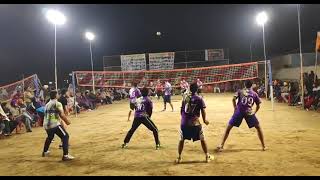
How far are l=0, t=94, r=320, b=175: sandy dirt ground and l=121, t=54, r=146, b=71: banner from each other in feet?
67.9

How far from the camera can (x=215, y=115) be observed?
1800cm

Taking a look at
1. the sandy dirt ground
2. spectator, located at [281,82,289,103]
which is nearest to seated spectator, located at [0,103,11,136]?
the sandy dirt ground

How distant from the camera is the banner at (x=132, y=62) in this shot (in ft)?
117

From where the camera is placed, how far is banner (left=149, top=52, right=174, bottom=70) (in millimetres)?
35750

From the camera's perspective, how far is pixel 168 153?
9.89m

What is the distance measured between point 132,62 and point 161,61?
8.55 ft

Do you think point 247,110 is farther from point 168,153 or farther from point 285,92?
point 285,92

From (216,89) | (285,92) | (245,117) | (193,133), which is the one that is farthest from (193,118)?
(216,89)

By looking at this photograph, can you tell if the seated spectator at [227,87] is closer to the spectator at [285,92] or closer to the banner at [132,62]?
the banner at [132,62]

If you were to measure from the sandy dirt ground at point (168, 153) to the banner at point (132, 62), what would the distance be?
20.7 metres

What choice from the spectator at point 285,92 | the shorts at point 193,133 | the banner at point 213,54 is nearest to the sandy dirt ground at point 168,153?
the shorts at point 193,133

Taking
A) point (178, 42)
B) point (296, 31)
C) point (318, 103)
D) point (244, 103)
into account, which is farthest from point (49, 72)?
point (244, 103)

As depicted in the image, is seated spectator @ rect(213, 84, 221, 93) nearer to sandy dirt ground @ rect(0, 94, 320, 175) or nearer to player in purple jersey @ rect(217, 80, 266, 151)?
sandy dirt ground @ rect(0, 94, 320, 175)

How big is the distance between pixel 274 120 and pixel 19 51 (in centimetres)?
2399
